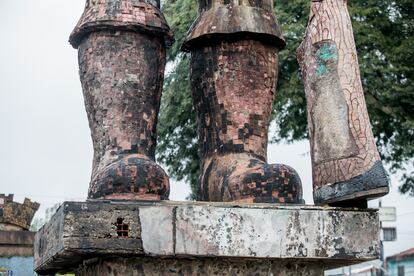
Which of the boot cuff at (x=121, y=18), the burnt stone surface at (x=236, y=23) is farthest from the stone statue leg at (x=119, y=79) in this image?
the burnt stone surface at (x=236, y=23)

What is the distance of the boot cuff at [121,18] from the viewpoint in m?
2.64

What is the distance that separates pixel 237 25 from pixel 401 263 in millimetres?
34402

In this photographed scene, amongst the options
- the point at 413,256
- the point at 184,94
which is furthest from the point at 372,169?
the point at 413,256

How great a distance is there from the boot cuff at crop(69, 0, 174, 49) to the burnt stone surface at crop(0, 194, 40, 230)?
292 centimetres

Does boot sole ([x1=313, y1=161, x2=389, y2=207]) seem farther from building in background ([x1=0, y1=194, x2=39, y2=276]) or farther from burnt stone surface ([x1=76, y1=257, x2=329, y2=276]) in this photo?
building in background ([x1=0, y1=194, x2=39, y2=276])

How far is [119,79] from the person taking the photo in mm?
2615

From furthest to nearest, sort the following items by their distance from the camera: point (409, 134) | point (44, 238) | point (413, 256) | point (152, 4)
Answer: point (413, 256)
point (409, 134)
point (152, 4)
point (44, 238)

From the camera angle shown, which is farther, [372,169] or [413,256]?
[413,256]

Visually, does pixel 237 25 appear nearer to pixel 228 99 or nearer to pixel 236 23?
pixel 236 23

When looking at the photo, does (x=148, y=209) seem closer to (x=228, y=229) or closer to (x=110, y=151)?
(x=228, y=229)

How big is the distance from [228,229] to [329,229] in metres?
0.31

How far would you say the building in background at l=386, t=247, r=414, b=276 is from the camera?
34750 millimetres

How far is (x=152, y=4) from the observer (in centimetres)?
276

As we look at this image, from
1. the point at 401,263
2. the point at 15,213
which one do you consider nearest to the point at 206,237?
the point at 15,213
